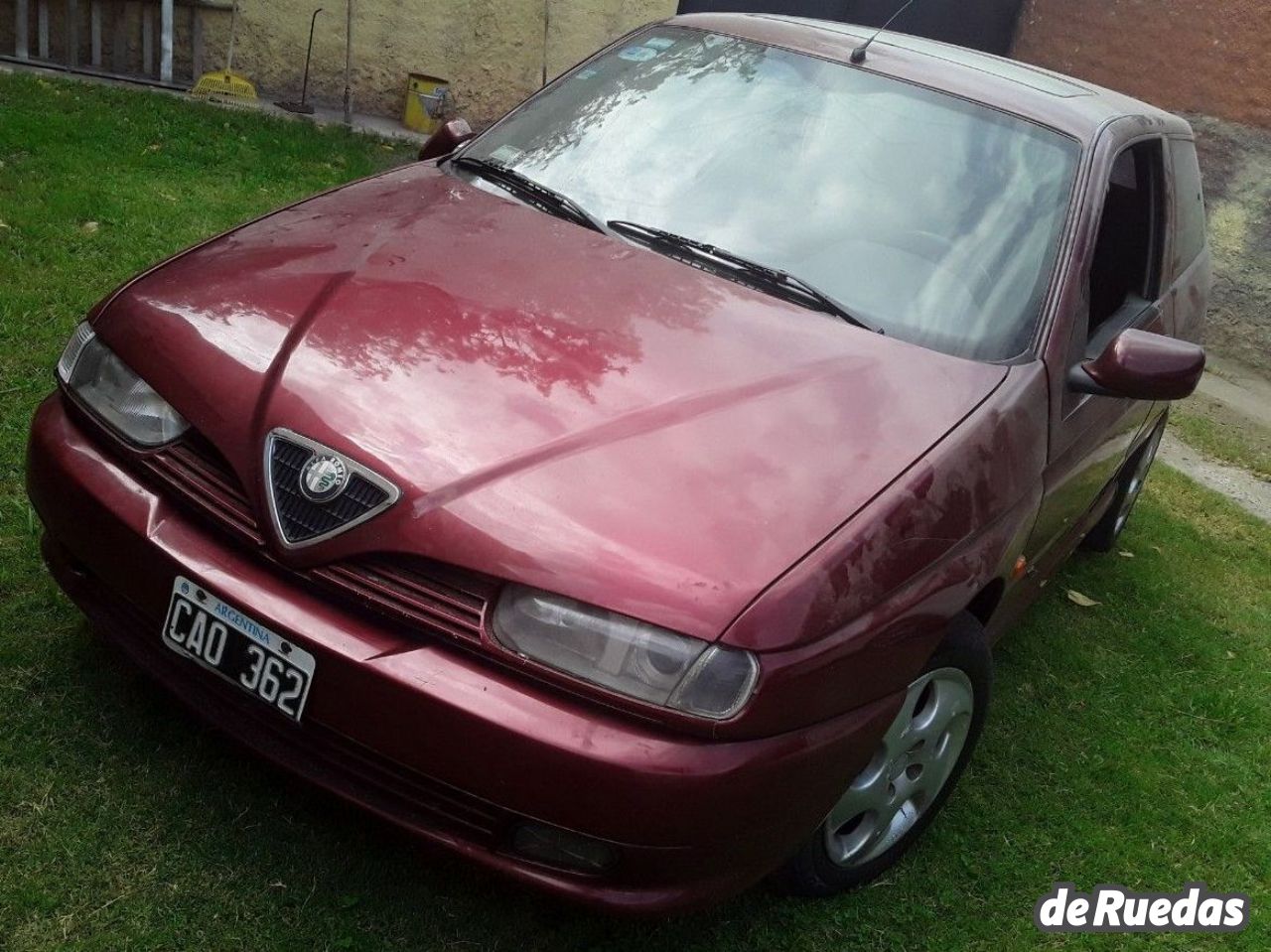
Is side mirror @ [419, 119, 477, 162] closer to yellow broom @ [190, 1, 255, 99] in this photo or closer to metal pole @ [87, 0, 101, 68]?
yellow broom @ [190, 1, 255, 99]

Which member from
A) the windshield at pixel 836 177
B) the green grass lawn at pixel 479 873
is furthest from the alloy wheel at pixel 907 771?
the windshield at pixel 836 177

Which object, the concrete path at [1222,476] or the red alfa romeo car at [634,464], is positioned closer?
the red alfa romeo car at [634,464]

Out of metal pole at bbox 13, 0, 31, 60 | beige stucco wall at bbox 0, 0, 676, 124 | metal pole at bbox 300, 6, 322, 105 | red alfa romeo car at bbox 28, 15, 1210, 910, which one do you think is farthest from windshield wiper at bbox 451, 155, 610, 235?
metal pole at bbox 13, 0, 31, 60

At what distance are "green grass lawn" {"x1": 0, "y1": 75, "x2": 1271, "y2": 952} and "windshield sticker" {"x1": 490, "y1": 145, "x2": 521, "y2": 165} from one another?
1530 millimetres

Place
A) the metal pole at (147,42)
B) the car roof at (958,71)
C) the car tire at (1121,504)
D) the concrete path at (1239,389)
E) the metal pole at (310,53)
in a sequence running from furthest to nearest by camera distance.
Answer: the metal pole at (310,53)
the metal pole at (147,42)
the concrete path at (1239,389)
the car tire at (1121,504)
the car roof at (958,71)

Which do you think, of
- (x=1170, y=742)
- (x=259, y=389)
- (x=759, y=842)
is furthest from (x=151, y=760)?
(x=1170, y=742)

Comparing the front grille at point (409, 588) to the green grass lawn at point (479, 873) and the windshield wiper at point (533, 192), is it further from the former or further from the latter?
the windshield wiper at point (533, 192)

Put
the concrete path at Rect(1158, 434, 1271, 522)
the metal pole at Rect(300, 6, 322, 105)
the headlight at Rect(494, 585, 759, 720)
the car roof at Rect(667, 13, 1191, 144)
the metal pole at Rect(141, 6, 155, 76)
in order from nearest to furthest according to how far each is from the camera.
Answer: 1. the headlight at Rect(494, 585, 759, 720)
2. the car roof at Rect(667, 13, 1191, 144)
3. the concrete path at Rect(1158, 434, 1271, 522)
4. the metal pole at Rect(141, 6, 155, 76)
5. the metal pole at Rect(300, 6, 322, 105)

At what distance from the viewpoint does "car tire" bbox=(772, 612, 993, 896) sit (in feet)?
8.34

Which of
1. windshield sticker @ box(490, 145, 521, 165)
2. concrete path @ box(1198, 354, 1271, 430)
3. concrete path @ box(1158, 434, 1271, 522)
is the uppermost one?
windshield sticker @ box(490, 145, 521, 165)

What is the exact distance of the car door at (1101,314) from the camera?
298 centimetres

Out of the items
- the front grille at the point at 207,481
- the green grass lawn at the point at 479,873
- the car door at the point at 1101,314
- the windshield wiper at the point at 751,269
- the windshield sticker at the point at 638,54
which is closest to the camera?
the front grille at the point at 207,481

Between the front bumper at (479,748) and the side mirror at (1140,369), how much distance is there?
3.47ft

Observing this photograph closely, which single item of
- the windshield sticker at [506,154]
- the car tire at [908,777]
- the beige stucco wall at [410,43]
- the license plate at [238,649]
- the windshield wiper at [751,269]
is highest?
the windshield wiper at [751,269]
